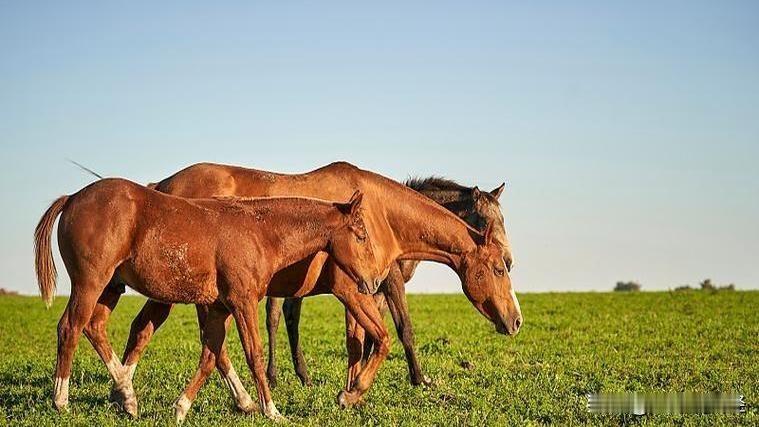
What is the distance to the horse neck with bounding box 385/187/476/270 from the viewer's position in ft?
36.6

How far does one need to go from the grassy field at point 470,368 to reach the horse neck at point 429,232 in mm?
1516

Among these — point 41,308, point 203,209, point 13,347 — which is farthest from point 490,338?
point 41,308

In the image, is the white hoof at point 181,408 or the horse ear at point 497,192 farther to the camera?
the horse ear at point 497,192

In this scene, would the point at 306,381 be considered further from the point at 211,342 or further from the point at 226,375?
the point at 211,342

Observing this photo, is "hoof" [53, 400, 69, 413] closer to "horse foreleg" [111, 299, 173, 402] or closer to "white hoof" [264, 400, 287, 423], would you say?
"horse foreleg" [111, 299, 173, 402]

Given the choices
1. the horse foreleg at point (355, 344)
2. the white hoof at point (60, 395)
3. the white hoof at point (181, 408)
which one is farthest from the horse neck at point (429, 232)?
the white hoof at point (60, 395)

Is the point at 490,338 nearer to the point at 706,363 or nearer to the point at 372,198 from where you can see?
the point at 706,363

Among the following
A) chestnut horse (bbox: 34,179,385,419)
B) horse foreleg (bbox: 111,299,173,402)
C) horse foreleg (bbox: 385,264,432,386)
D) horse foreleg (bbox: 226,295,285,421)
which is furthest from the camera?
horse foreleg (bbox: 385,264,432,386)

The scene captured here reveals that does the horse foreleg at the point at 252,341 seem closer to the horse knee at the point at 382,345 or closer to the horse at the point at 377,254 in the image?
the horse at the point at 377,254

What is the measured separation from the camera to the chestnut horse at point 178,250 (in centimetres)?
921

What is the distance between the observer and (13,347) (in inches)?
778

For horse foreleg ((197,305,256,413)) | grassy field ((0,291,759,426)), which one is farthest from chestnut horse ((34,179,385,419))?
grassy field ((0,291,759,426))

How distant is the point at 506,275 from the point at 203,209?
142 inches

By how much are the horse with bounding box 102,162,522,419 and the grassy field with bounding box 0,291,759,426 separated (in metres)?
0.59
